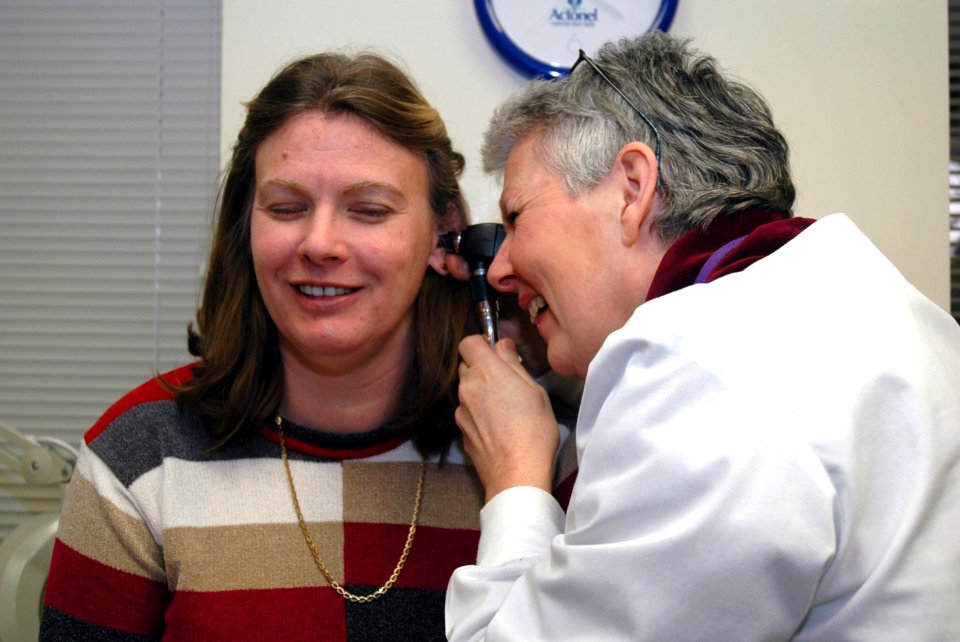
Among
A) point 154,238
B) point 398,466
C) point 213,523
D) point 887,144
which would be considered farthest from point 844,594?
point 154,238

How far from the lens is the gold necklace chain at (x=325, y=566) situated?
1.42m

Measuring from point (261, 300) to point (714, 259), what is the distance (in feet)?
2.82

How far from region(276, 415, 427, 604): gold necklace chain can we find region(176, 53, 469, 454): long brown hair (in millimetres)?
62

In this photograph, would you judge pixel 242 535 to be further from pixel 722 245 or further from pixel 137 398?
pixel 722 245

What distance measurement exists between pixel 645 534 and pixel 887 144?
1.25m

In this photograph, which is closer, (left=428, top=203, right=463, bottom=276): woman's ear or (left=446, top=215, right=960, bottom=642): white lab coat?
(left=446, top=215, right=960, bottom=642): white lab coat

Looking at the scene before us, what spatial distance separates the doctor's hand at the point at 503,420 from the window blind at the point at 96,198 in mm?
1198

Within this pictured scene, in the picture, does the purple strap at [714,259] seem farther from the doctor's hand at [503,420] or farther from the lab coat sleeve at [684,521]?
the doctor's hand at [503,420]

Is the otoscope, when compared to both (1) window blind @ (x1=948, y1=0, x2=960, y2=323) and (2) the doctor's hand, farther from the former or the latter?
(1) window blind @ (x1=948, y1=0, x2=960, y2=323)

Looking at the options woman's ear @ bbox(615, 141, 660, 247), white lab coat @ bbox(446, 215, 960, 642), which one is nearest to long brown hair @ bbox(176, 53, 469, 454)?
woman's ear @ bbox(615, 141, 660, 247)

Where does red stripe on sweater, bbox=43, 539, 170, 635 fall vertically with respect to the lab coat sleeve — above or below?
below

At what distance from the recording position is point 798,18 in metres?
1.77

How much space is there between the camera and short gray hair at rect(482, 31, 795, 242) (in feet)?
3.75

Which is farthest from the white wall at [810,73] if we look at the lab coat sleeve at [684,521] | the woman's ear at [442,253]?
the lab coat sleeve at [684,521]
